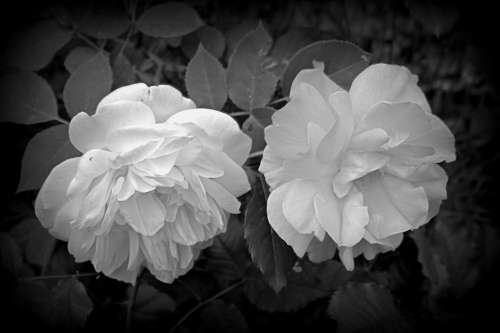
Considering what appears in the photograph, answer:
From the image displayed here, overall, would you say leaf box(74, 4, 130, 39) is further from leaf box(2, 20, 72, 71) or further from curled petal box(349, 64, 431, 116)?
curled petal box(349, 64, 431, 116)

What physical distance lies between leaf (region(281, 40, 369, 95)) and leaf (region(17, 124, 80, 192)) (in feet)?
1.24

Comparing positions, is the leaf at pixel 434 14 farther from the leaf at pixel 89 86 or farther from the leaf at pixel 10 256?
the leaf at pixel 10 256

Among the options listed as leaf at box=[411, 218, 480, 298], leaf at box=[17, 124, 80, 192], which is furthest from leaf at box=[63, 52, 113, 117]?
leaf at box=[411, 218, 480, 298]

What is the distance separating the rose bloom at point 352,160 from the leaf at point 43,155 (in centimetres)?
32

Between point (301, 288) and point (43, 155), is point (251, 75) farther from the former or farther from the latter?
point (301, 288)

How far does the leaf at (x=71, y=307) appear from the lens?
85cm

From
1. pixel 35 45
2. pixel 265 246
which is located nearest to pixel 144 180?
pixel 265 246

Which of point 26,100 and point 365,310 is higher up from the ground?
point 26,100

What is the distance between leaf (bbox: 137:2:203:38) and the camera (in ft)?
3.09

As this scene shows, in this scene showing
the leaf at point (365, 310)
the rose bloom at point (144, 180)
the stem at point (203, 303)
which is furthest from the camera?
the stem at point (203, 303)

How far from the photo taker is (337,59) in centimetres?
77

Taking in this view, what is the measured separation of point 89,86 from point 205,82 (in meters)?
0.18

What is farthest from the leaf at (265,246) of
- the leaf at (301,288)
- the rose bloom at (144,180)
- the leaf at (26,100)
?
the leaf at (26,100)

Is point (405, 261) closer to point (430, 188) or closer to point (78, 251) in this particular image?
point (430, 188)
